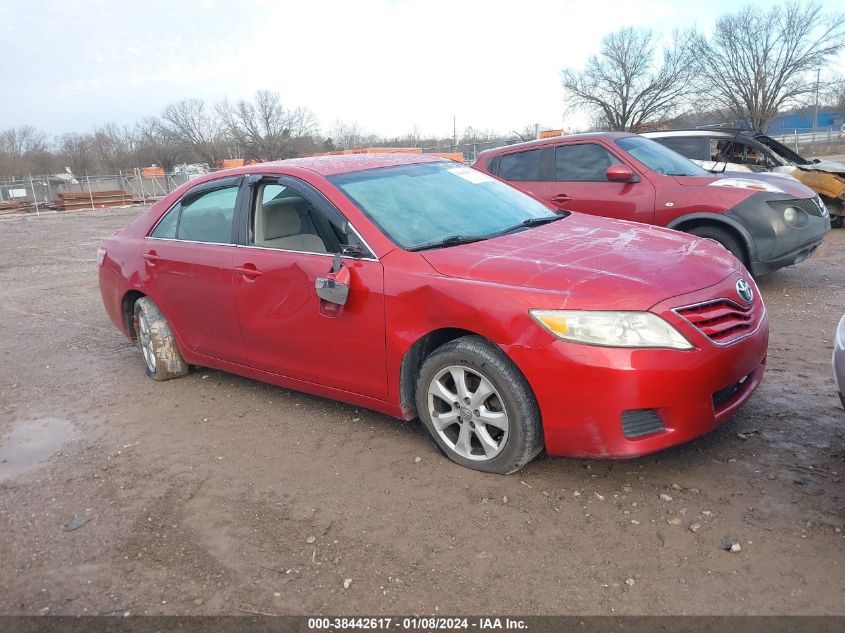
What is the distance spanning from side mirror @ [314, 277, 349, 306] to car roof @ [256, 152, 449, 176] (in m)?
0.75

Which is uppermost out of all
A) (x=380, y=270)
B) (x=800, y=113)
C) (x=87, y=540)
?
(x=800, y=113)

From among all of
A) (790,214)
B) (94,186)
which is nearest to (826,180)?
(790,214)

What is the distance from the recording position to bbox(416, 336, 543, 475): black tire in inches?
123

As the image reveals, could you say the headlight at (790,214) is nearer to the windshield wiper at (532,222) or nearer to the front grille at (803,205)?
the front grille at (803,205)

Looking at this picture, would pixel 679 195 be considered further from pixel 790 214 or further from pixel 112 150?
pixel 112 150

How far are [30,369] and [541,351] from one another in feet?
16.1

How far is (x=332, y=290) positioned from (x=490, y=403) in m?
1.06

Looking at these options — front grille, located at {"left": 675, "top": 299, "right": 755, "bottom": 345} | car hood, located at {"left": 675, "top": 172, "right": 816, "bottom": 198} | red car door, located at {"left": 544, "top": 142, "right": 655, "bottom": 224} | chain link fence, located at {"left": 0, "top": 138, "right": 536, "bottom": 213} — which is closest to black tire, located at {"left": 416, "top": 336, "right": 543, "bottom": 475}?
front grille, located at {"left": 675, "top": 299, "right": 755, "bottom": 345}

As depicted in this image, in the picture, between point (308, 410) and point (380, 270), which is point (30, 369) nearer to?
point (308, 410)

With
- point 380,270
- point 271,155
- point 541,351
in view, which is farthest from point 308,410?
→ point 271,155

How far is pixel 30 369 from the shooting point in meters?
5.89

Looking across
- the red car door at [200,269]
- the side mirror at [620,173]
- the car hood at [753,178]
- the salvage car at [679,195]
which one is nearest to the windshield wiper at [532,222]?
the red car door at [200,269]

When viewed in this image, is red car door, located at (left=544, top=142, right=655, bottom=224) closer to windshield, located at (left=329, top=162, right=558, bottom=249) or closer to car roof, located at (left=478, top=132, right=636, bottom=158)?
car roof, located at (left=478, top=132, right=636, bottom=158)

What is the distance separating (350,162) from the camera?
4375mm
